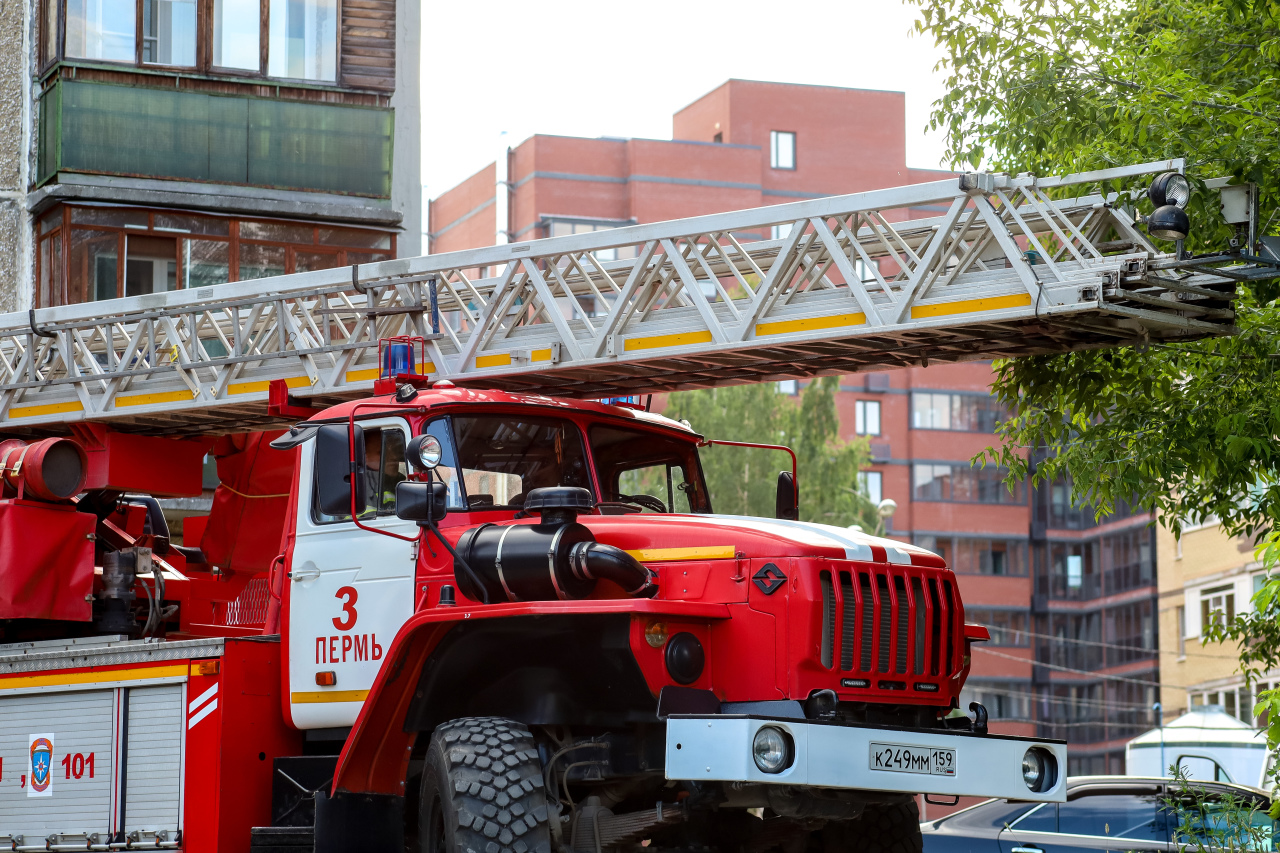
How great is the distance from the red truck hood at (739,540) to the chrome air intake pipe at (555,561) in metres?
0.21

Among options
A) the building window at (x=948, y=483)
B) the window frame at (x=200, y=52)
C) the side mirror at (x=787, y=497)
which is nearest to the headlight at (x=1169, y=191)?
the side mirror at (x=787, y=497)

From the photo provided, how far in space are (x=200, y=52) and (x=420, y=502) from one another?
12.8 metres

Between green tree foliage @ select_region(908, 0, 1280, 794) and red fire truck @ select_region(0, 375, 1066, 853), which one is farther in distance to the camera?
green tree foliage @ select_region(908, 0, 1280, 794)

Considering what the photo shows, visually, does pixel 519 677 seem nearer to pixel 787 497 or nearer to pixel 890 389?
pixel 787 497

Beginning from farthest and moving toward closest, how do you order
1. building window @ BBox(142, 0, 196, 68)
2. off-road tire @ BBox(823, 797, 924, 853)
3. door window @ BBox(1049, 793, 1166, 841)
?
building window @ BBox(142, 0, 196, 68), door window @ BBox(1049, 793, 1166, 841), off-road tire @ BBox(823, 797, 924, 853)

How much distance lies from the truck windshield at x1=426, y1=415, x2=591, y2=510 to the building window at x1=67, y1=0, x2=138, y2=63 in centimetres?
1210

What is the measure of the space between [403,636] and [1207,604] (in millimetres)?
44241

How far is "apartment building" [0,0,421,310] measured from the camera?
60.9 feet

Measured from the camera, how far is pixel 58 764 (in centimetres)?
938

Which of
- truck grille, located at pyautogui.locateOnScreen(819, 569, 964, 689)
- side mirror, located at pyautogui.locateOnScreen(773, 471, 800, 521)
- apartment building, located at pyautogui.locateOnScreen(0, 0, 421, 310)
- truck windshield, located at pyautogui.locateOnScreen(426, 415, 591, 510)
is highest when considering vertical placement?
apartment building, located at pyautogui.locateOnScreen(0, 0, 421, 310)

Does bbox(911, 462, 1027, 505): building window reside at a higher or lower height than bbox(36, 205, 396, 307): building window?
lower

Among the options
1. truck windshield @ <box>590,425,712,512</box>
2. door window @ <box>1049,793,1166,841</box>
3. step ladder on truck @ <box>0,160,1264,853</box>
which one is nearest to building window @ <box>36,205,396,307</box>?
step ladder on truck @ <box>0,160,1264,853</box>

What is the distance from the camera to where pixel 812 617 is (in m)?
7.10

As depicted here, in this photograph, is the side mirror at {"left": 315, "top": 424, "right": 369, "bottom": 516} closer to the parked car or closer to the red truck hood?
the red truck hood
